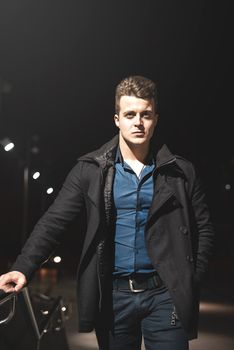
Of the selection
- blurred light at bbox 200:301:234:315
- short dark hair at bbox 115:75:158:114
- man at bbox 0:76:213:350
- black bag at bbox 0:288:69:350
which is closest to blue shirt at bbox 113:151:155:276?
man at bbox 0:76:213:350

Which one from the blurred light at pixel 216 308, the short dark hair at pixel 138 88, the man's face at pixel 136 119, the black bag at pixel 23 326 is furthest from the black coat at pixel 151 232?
the blurred light at pixel 216 308

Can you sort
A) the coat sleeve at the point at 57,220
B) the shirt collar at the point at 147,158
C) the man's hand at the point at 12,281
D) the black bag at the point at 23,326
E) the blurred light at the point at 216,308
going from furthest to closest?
1. the blurred light at the point at 216,308
2. the black bag at the point at 23,326
3. the shirt collar at the point at 147,158
4. the coat sleeve at the point at 57,220
5. the man's hand at the point at 12,281

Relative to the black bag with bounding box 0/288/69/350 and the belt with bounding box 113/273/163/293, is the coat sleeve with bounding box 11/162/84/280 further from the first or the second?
the black bag with bounding box 0/288/69/350

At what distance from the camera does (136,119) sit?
3738mm

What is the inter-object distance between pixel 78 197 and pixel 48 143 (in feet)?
101

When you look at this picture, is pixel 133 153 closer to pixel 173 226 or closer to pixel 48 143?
pixel 173 226

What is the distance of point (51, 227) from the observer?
3785 mm

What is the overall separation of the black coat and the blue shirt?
4cm

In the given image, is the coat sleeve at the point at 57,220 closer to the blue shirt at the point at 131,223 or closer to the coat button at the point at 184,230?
the blue shirt at the point at 131,223

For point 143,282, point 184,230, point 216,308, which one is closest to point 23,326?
point 143,282

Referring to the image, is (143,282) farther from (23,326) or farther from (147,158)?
(23,326)

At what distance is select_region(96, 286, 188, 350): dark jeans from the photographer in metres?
3.65

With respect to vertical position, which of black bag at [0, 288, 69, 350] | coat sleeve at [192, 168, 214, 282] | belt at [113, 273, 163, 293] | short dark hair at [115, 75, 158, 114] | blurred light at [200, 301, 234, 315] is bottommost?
blurred light at [200, 301, 234, 315]

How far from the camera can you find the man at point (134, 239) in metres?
3.62
